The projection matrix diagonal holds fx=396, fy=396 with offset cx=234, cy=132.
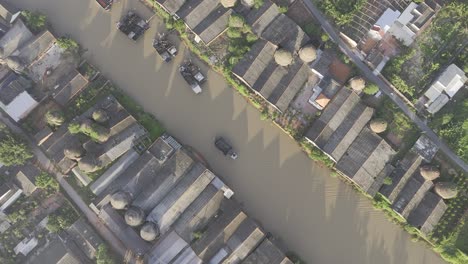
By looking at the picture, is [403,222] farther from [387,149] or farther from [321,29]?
[321,29]

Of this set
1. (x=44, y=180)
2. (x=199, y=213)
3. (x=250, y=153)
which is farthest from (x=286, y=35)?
(x=44, y=180)

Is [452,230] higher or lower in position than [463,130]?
lower

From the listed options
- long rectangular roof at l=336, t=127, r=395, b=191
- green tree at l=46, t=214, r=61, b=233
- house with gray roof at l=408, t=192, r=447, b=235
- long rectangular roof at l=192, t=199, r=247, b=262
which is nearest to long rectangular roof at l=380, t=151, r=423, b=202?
long rectangular roof at l=336, t=127, r=395, b=191

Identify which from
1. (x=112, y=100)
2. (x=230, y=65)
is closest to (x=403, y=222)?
(x=230, y=65)

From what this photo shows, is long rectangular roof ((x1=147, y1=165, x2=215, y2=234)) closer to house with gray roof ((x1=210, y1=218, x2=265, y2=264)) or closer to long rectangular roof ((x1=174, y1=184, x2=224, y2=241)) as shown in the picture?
long rectangular roof ((x1=174, y1=184, x2=224, y2=241))

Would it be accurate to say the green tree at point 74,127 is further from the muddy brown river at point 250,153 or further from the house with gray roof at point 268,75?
the house with gray roof at point 268,75
